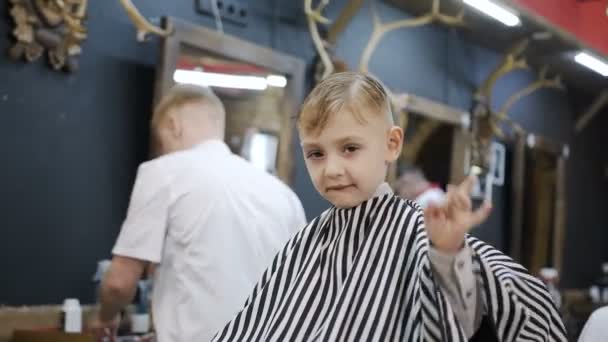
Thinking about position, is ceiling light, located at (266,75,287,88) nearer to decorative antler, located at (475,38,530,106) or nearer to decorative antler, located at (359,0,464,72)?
decorative antler, located at (359,0,464,72)

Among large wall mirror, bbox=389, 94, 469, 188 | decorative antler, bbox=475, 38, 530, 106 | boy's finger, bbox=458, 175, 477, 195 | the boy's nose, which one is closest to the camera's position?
boy's finger, bbox=458, 175, 477, 195

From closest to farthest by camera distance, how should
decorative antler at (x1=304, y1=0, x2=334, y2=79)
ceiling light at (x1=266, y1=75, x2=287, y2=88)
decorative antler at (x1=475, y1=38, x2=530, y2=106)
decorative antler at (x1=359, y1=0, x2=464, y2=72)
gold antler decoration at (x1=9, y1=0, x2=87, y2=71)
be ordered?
gold antler decoration at (x1=9, y1=0, x2=87, y2=71) < ceiling light at (x1=266, y1=75, x2=287, y2=88) < decorative antler at (x1=304, y1=0, x2=334, y2=79) < decorative antler at (x1=359, y1=0, x2=464, y2=72) < decorative antler at (x1=475, y1=38, x2=530, y2=106)

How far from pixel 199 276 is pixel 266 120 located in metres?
1.61

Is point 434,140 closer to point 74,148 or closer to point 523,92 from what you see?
Answer: point 523,92

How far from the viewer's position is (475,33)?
5.57 m

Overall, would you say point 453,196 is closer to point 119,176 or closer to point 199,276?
point 199,276

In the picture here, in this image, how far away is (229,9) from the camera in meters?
3.62

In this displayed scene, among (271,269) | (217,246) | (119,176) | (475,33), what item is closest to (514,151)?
(475,33)

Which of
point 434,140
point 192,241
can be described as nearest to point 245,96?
point 192,241

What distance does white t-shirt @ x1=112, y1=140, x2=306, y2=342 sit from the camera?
7.08 feet

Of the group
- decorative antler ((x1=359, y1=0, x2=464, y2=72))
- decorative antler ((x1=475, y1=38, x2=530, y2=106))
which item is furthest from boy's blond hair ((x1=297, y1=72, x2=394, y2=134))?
decorative antler ((x1=475, y1=38, x2=530, y2=106))

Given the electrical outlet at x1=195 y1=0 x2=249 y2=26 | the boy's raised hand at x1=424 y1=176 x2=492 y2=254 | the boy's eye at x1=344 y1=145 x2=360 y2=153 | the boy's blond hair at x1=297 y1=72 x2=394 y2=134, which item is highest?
the electrical outlet at x1=195 y1=0 x2=249 y2=26

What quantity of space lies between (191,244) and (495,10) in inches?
109

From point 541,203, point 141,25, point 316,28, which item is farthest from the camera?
point 541,203
